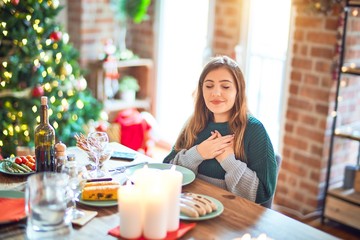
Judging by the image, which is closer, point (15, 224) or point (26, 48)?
point (15, 224)

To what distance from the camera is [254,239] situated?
1591 mm

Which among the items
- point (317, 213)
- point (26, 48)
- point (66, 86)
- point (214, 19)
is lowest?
point (317, 213)

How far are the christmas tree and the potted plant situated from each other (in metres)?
0.91

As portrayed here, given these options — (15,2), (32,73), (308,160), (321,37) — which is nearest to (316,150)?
(308,160)

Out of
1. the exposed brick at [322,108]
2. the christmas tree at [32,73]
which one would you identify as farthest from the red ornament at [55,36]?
the exposed brick at [322,108]

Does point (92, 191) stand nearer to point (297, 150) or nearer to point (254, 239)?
point (254, 239)

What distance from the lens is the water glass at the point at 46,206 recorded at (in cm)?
152

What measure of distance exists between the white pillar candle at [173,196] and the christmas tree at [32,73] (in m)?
2.25

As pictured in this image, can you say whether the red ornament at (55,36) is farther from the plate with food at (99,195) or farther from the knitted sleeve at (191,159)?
the plate with food at (99,195)

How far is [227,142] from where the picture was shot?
86.6 inches

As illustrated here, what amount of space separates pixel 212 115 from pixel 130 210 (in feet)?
3.13

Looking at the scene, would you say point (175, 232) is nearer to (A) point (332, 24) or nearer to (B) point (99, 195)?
(B) point (99, 195)

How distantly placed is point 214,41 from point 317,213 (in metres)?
1.61

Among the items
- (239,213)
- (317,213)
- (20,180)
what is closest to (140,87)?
(317,213)
